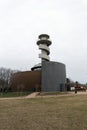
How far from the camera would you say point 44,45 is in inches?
2021

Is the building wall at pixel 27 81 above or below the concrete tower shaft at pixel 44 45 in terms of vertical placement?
below

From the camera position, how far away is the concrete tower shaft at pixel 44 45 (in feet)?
166

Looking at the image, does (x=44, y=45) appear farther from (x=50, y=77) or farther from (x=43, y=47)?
(x=50, y=77)

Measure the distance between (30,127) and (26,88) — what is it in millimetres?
38151

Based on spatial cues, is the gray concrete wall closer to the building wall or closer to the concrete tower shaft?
the building wall

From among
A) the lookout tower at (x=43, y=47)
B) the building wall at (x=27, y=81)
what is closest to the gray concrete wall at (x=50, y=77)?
the building wall at (x=27, y=81)

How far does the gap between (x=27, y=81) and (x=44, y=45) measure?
780 cm

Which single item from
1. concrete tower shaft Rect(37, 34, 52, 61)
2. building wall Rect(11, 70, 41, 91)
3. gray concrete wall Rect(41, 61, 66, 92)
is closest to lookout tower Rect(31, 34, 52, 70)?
concrete tower shaft Rect(37, 34, 52, 61)

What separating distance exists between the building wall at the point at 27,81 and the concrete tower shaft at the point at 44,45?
408cm

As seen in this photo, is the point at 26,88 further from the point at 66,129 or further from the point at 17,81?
the point at 66,129

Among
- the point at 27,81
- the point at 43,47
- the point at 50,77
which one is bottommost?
the point at 27,81

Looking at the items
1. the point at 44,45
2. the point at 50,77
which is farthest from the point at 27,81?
the point at 44,45

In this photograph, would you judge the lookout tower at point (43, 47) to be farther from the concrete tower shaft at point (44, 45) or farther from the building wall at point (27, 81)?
the building wall at point (27, 81)

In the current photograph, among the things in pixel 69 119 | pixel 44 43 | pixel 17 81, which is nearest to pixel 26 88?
pixel 17 81
